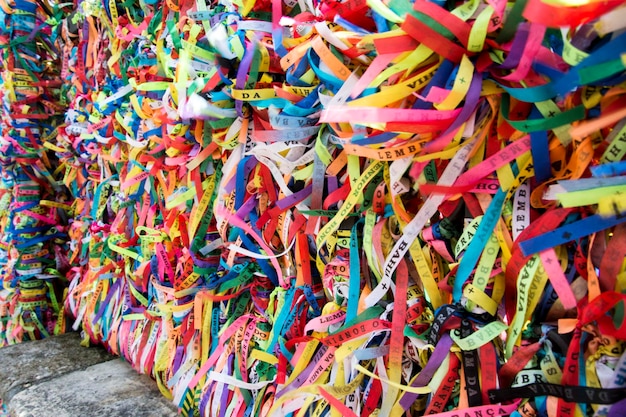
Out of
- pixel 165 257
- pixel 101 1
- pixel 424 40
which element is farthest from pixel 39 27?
pixel 424 40

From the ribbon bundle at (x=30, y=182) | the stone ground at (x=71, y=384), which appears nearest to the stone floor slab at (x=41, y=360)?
the stone ground at (x=71, y=384)

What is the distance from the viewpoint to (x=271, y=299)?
0.62 metres

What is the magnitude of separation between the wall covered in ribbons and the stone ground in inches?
2.2

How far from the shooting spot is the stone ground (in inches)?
31.5

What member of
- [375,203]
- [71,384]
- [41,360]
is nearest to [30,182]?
[41,360]

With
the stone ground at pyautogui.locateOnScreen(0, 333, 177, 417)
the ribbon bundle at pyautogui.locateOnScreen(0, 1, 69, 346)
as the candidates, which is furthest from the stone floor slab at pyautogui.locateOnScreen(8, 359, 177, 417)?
the ribbon bundle at pyautogui.locateOnScreen(0, 1, 69, 346)

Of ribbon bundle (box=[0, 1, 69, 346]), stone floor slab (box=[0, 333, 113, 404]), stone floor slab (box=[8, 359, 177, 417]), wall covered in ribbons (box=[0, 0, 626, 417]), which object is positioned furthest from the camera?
ribbon bundle (box=[0, 1, 69, 346])

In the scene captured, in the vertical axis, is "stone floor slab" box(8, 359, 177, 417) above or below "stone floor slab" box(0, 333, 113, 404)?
above

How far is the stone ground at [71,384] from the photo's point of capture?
80 cm

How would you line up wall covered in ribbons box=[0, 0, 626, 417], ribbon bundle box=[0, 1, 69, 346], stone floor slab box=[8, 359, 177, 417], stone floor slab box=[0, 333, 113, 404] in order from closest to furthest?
wall covered in ribbons box=[0, 0, 626, 417], stone floor slab box=[8, 359, 177, 417], stone floor slab box=[0, 333, 113, 404], ribbon bundle box=[0, 1, 69, 346]

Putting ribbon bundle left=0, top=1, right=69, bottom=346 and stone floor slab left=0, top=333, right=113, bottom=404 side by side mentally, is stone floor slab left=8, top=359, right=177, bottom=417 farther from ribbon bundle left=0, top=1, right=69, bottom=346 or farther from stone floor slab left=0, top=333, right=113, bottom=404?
ribbon bundle left=0, top=1, right=69, bottom=346

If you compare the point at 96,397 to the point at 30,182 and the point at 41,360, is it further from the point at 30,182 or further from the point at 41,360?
the point at 30,182

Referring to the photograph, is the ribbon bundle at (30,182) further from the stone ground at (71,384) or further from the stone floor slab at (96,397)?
the stone floor slab at (96,397)

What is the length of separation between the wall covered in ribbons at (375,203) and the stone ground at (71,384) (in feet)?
0.18
